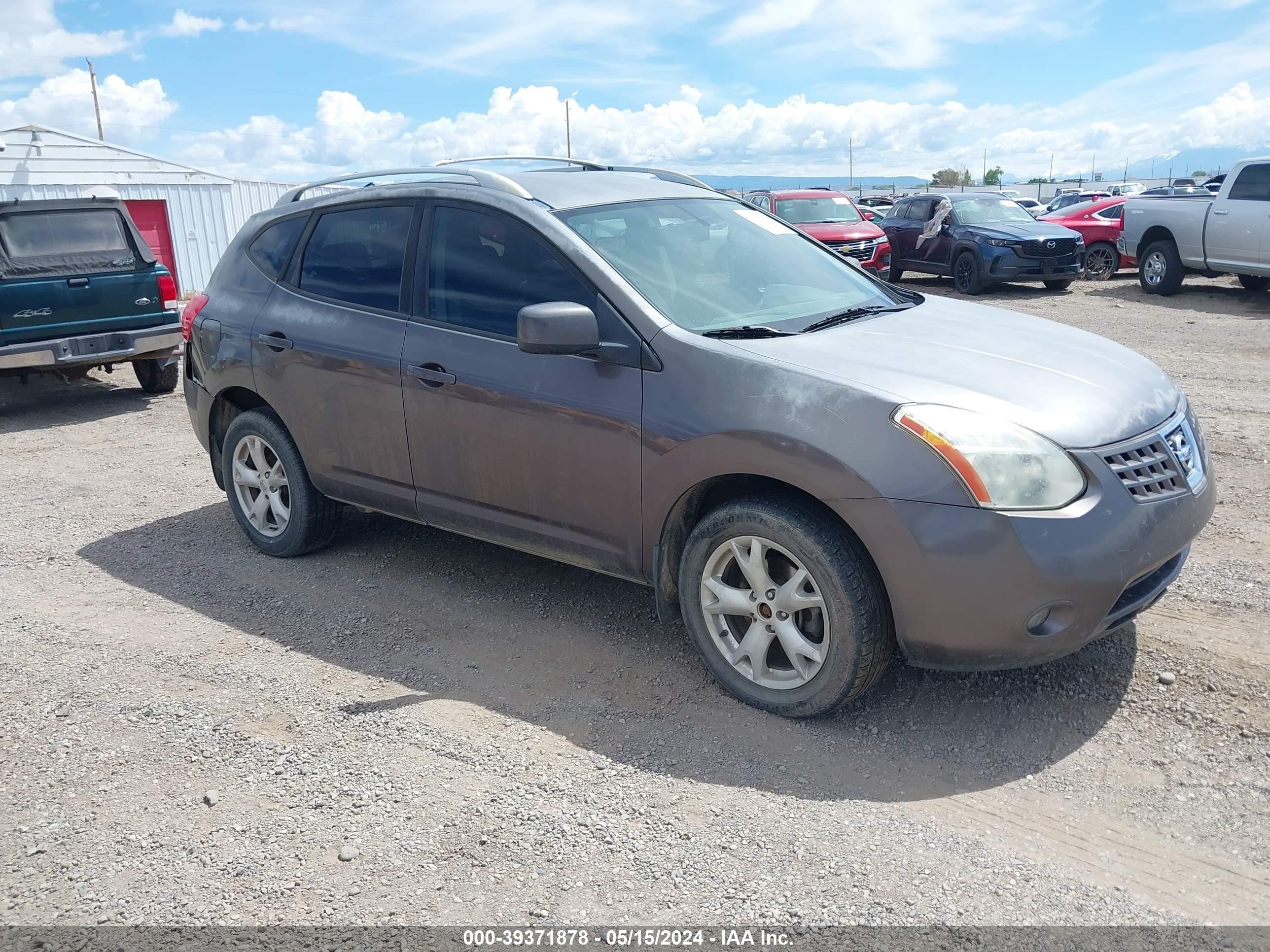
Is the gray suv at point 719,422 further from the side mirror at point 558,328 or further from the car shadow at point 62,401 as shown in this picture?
the car shadow at point 62,401

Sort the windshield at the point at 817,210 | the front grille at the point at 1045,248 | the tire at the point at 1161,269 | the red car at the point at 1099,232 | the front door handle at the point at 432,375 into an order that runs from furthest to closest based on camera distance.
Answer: the red car at the point at 1099,232 < the windshield at the point at 817,210 < the front grille at the point at 1045,248 < the tire at the point at 1161,269 < the front door handle at the point at 432,375

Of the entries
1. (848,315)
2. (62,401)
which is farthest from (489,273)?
(62,401)

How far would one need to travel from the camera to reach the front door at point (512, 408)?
153 inches

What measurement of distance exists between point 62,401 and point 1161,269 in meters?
15.2

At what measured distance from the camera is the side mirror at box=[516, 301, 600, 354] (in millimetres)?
3682

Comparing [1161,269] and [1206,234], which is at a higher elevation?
[1206,234]

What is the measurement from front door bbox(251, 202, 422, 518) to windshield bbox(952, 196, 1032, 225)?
50.1 feet

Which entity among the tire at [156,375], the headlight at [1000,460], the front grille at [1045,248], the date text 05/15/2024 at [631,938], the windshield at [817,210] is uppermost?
the windshield at [817,210]

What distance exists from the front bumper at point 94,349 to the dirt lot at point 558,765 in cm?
467

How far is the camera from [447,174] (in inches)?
186

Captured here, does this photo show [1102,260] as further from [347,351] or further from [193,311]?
[347,351]

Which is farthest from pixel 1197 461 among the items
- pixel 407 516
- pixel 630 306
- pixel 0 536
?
pixel 0 536

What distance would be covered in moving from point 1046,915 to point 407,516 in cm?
316

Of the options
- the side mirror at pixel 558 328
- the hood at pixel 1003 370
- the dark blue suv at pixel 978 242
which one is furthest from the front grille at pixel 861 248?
the side mirror at pixel 558 328
